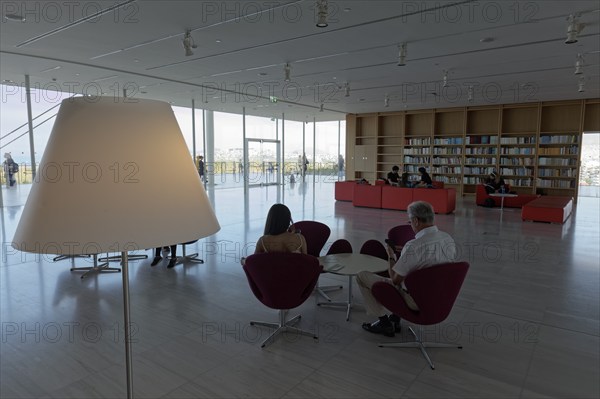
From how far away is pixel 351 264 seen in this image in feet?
12.6

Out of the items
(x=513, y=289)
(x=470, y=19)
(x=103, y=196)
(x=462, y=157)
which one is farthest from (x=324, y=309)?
(x=462, y=157)

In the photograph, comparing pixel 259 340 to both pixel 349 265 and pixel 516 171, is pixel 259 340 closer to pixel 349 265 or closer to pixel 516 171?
pixel 349 265

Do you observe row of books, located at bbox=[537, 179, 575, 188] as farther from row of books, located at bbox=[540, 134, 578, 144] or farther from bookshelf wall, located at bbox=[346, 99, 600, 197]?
row of books, located at bbox=[540, 134, 578, 144]

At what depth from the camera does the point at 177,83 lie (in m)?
10.0

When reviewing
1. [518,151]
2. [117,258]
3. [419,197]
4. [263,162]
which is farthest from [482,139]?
[117,258]

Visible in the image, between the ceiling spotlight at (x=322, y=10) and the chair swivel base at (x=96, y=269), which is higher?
the ceiling spotlight at (x=322, y=10)

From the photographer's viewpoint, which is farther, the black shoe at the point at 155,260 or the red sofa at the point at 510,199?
the red sofa at the point at 510,199

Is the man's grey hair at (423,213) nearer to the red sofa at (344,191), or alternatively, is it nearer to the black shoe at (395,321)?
the black shoe at (395,321)

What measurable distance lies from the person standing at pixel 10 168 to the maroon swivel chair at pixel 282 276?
1345 centimetres

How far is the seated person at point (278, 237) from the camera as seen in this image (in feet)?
11.9

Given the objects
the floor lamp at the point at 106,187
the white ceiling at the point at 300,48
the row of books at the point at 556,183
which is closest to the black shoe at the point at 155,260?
the white ceiling at the point at 300,48

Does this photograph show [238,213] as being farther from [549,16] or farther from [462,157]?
[462,157]

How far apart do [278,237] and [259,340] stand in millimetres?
927

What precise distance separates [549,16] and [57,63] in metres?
8.72
